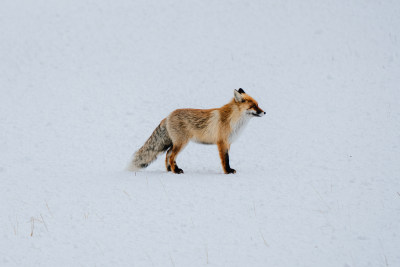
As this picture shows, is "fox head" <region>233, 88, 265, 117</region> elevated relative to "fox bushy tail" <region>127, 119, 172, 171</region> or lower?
elevated

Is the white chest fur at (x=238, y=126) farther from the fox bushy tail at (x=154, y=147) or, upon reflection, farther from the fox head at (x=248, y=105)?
the fox bushy tail at (x=154, y=147)

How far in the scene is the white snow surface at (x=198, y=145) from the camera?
543cm

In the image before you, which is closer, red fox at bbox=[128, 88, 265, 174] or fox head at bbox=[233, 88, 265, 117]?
fox head at bbox=[233, 88, 265, 117]

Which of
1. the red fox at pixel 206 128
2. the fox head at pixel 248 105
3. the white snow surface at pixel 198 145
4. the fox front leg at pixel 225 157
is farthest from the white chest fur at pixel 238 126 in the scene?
the white snow surface at pixel 198 145

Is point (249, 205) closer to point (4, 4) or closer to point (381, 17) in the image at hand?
point (381, 17)

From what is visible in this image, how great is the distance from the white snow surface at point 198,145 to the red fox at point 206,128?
54 centimetres

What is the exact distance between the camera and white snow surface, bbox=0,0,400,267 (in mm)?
5430

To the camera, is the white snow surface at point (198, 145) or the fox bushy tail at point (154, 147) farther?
the fox bushy tail at point (154, 147)

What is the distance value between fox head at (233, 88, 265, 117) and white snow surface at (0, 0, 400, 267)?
1394 millimetres

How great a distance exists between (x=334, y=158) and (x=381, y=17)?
1193cm

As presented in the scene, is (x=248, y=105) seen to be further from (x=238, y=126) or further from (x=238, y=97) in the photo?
(x=238, y=126)

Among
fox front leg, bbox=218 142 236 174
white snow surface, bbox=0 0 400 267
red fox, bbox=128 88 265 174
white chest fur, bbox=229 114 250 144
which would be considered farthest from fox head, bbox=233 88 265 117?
white snow surface, bbox=0 0 400 267

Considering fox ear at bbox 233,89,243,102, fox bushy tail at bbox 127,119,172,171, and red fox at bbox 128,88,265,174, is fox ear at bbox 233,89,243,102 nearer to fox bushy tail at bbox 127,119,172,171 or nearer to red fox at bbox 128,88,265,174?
red fox at bbox 128,88,265,174

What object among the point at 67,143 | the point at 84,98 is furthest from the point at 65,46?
the point at 67,143
